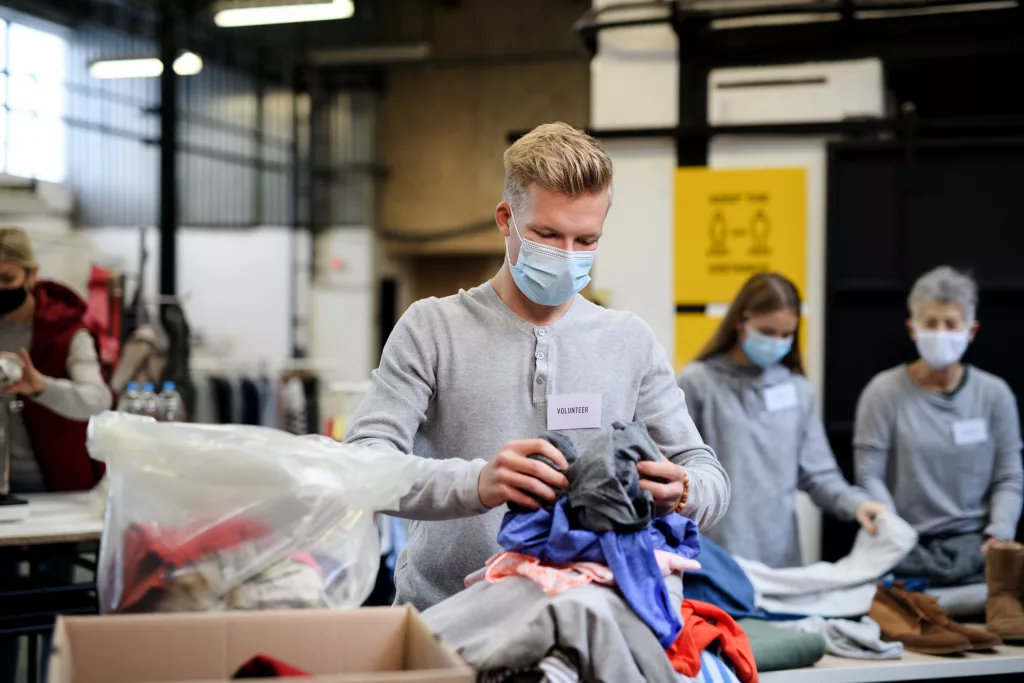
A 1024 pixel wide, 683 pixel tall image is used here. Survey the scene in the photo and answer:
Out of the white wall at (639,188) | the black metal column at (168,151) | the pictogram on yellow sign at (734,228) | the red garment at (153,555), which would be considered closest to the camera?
the red garment at (153,555)

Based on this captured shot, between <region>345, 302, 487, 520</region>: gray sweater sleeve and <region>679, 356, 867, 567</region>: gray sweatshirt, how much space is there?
6.30ft

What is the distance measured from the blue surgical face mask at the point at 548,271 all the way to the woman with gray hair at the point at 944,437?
6.60ft

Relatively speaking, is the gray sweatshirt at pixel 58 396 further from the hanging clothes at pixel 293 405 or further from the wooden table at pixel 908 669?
the hanging clothes at pixel 293 405

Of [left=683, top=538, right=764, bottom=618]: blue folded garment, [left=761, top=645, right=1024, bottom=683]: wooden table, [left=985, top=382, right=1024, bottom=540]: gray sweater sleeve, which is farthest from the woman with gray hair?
[left=683, top=538, right=764, bottom=618]: blue folded garment

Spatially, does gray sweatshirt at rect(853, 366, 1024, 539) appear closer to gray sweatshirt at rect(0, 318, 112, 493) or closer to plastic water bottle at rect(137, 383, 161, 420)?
plastic water bottle at rect(137, 383, 161, 420)

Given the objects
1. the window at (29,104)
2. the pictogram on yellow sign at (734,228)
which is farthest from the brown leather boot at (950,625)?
the window at (29,104)

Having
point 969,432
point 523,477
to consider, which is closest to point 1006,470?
point 969,432

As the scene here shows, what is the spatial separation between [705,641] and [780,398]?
200 cm

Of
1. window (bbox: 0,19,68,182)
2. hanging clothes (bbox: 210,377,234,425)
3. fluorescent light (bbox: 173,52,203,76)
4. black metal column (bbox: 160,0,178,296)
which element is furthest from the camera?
fluorescent light (bbox: 173,52,203,76)

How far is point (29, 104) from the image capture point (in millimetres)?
6820

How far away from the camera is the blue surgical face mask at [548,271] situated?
1.64 m

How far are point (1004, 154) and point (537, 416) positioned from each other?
348cm

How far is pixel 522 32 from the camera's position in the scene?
1300 cm

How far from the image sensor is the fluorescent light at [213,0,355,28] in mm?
8137
